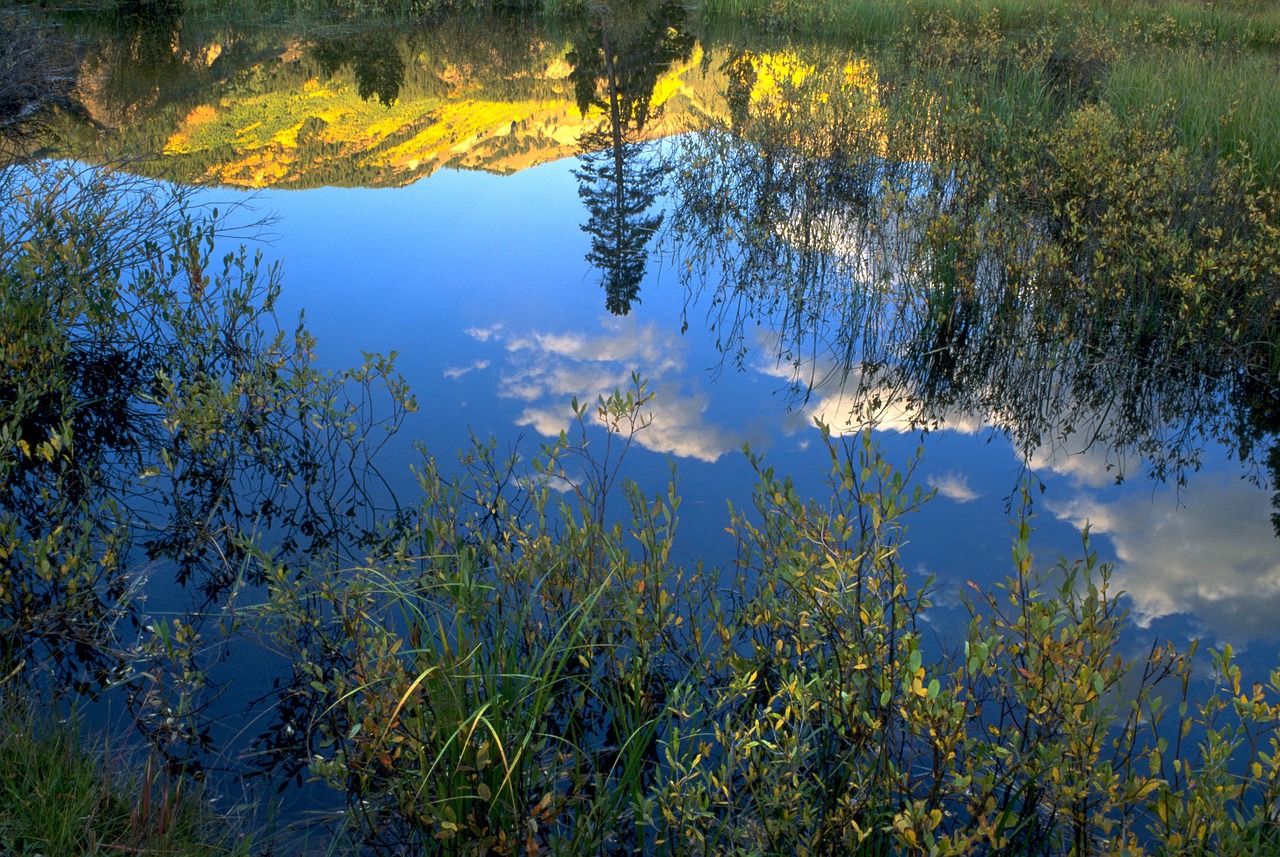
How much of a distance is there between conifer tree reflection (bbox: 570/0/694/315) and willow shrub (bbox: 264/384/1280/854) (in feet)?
16.0

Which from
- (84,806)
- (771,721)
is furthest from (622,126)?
(84,806)

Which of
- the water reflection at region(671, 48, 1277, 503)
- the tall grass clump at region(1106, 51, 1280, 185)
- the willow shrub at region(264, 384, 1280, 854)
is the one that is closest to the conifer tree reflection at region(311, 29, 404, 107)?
the water reflection at region(671, 48, 1277, 503)

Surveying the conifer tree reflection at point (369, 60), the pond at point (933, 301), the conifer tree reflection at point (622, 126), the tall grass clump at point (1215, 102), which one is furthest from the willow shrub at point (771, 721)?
the conifer tree reflection at point (369, 60)

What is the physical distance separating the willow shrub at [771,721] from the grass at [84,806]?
0.39m

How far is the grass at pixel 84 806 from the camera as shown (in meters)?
2.66

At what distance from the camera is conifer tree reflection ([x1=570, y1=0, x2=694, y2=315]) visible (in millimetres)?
9500

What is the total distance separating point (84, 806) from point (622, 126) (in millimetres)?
13594

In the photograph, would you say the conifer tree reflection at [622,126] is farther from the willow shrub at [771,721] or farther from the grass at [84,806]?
the grass at [84,806]

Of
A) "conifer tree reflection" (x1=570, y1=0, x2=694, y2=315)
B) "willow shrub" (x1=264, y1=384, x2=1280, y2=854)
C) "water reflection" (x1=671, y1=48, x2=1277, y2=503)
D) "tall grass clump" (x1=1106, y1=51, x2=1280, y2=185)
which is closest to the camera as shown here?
"willow shrub" (x1=264, y1=384, x2=1280, y2=854)

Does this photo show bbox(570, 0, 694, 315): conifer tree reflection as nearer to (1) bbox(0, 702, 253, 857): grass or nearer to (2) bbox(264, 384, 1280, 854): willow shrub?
(2) bbox(264, 384, 1280, 854): willow shrub

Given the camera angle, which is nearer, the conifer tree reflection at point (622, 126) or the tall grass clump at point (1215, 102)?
the tall grass clump at point (1215, 102)

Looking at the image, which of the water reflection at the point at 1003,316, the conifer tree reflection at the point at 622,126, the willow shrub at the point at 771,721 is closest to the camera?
the willow shrub at the point at 771,721

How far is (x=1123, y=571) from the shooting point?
15.7 feet

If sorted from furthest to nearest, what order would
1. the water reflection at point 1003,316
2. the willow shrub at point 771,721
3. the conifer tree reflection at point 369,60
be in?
the conifer tree reflection at point 369,60
the water reflection at point 1003,316
the willow shrub at point 771,721
